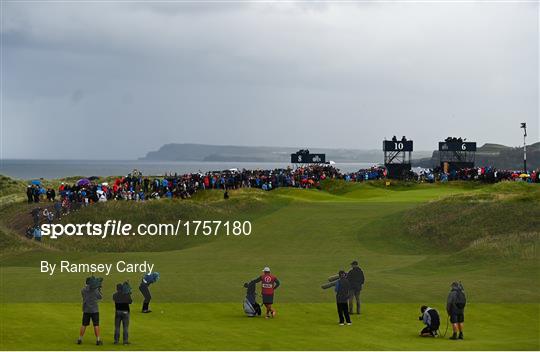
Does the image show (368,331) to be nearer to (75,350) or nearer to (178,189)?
(75,350)

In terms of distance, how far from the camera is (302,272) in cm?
3694

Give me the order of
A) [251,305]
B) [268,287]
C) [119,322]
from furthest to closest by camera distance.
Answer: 1. [251,305]
2. [268,287]
3. [119,322]

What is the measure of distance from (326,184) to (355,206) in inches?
772

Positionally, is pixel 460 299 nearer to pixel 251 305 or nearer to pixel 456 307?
pixel 456 307

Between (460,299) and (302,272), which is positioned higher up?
(460,299)

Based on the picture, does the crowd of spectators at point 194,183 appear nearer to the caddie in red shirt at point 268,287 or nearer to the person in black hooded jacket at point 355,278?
the caddie in red shirt at point 268,287

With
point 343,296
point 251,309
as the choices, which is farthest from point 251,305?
point 343,296

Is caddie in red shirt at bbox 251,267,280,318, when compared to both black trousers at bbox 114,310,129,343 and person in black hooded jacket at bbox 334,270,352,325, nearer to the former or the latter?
person in black hooded jacket at bbox 334,270,352,325

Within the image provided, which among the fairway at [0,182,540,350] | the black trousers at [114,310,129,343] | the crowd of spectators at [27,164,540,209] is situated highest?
the crowd of spectators at [27,164,540,209]

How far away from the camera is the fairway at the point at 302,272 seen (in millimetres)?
22406

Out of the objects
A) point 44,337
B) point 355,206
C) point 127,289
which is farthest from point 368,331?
point 355,206

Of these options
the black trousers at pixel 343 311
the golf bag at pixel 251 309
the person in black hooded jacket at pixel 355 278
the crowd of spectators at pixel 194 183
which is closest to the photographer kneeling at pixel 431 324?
the black trousers at pixel 343 311

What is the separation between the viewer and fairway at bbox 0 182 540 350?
22.4m

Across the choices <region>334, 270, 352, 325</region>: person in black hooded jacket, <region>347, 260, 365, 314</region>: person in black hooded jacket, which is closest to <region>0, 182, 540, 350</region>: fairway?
<region>334, 270, 352, 325</region>: person in black hooded jacket
